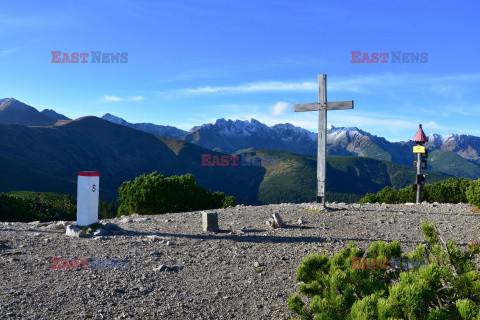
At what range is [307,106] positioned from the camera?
14484 mm

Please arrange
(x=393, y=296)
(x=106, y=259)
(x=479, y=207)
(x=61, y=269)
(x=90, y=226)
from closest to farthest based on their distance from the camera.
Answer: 1. (x=393, y=296)
2. (x=61, y=269)
3. (x=106, y=259)
4. (x=90, y=226)
5. (x=479, y=207)

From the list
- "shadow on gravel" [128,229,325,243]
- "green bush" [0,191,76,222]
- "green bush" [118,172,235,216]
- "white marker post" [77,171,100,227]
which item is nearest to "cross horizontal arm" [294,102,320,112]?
"shadow on gravel" [128,229,325,243]

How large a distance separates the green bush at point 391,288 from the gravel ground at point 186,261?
6.71 ft

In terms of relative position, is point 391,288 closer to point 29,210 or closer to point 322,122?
point 322,122

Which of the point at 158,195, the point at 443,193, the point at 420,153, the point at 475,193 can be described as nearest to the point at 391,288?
the point at 475,193

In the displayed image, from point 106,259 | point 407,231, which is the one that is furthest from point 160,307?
point 407,231

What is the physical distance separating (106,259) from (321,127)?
9.83 meters

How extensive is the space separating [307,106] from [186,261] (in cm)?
905

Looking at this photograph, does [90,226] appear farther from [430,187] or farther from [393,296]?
[430,187]

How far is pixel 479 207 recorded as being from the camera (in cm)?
1409

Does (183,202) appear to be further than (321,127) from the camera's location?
Yes

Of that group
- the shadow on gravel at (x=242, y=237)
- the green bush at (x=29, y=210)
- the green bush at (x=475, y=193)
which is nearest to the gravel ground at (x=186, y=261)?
the shadow on gravel at (x=242, y=237)

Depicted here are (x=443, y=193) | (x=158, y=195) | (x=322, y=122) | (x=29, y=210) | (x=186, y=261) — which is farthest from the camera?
(x=443, y=193)

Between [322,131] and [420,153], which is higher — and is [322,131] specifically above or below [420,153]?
above
